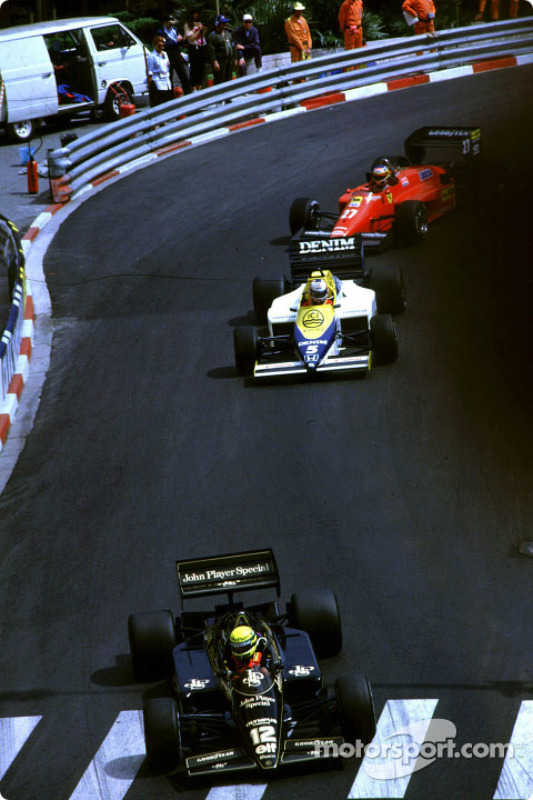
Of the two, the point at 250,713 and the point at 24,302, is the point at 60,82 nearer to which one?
the point at 24,302

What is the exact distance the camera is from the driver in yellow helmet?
856 cm

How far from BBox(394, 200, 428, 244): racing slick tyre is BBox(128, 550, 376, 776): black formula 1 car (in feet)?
33.3

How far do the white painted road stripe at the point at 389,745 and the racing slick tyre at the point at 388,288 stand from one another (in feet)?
26.8

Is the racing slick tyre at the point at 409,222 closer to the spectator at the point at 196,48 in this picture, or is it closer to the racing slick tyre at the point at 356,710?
the spectator at the point at 196,48

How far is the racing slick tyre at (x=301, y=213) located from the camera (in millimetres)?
19344

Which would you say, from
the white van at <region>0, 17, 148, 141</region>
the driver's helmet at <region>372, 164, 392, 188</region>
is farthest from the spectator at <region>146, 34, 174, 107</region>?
the driver's helmet at <region>372, 164, 392, 188</region>

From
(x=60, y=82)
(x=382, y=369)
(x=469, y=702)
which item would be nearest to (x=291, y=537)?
(x=469, y=702)

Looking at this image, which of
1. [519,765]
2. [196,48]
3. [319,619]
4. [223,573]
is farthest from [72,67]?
[519,765]

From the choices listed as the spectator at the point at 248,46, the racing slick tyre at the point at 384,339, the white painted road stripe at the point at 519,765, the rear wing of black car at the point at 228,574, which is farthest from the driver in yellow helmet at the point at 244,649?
the spectator at the point at 248,46

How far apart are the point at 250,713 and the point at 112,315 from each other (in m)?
10.5

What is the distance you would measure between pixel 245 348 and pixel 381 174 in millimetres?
5677

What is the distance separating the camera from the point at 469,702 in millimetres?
A: 8883

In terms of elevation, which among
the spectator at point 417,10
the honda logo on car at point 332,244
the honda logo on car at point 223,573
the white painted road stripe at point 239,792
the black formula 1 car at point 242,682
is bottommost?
the white painted road stripe at point 239,792

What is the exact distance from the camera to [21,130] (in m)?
26.5
